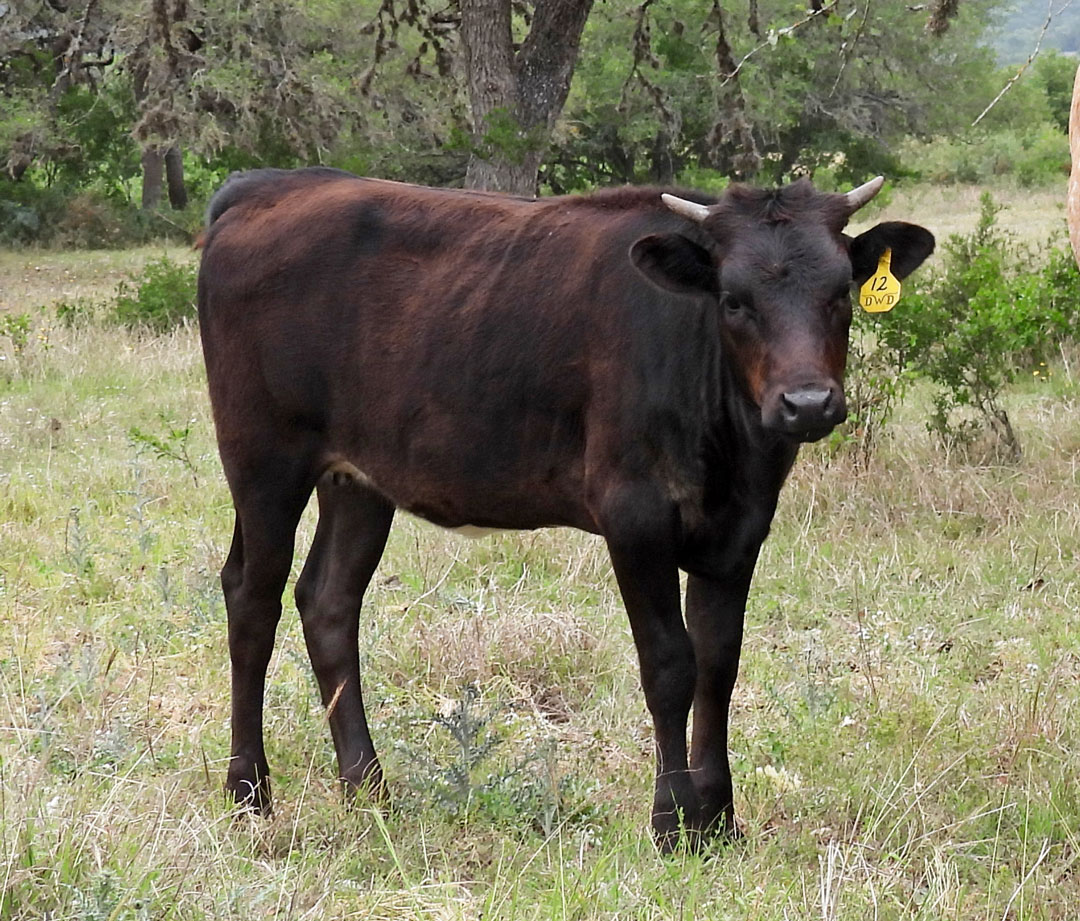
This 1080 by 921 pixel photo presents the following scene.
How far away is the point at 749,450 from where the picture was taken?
13.1 feet

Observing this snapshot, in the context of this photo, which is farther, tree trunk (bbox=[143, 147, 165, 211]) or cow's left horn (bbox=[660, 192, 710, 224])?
tree trunk (bbox=[143, 147, 165, 211])

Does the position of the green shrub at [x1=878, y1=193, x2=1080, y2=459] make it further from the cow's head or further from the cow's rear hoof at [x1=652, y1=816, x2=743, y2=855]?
the cow's rear hoof at [x1=652, y1=816, x2=743, y2=855]

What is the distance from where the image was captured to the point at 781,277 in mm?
3770

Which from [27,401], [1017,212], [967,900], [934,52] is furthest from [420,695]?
[934,52]

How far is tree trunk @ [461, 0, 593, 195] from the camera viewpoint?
413 inches

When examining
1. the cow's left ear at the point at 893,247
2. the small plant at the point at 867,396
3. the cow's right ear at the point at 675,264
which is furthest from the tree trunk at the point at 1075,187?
the small plant at the point at 867,396

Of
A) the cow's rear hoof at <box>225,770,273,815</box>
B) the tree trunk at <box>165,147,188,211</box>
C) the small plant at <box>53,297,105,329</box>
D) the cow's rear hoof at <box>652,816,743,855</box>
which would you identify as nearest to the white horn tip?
the cow's rear hoof at <box>652,816,743,855</box>

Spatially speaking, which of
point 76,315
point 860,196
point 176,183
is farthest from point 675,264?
point 176,183

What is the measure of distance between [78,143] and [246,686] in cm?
2571

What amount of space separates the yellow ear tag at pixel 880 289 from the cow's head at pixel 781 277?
2 centimetres

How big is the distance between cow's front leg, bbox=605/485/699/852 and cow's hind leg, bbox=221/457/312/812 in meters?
1.21

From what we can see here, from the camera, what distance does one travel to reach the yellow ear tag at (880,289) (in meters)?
4.07

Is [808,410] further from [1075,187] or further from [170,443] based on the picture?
[170,443]

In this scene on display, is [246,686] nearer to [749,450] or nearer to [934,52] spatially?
[749,450]
